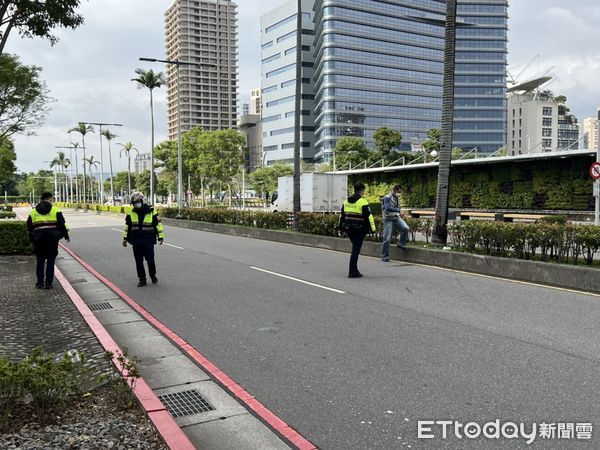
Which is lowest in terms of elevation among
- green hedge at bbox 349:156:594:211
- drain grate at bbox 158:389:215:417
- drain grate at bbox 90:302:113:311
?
drain grate at bbox 90:302:113:311

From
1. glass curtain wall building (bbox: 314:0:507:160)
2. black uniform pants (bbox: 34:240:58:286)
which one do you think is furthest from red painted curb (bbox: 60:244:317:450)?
glass curtain wall building (bbox: 314:0:507:160)

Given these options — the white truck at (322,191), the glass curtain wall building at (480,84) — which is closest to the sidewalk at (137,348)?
the white truck at (322,191)

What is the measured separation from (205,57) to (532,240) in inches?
7008

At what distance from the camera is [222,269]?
1257 cm

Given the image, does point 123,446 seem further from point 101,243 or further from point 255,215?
point 255,215

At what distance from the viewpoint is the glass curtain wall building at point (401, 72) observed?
122188mm

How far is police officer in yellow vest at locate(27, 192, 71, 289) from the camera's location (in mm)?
10039

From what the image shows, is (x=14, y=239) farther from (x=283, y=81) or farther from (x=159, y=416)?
(x=283, y=81)

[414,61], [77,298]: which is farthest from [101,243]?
[414,61]

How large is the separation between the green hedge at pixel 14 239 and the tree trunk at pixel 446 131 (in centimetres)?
1189

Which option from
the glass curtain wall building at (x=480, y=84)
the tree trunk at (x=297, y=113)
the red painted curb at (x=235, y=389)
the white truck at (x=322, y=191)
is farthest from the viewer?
the glass curtain wall building at (x=480, y=84)

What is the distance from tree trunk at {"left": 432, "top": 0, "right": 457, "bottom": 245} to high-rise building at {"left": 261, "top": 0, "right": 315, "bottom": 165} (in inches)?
4496

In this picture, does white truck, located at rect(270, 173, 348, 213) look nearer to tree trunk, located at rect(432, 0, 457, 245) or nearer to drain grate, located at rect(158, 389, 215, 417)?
tree trunk, located at rect(432, 0, 457, 245)

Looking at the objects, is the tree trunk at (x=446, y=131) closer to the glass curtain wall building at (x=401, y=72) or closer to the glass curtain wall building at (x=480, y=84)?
the glass curtain wall building at (x=401, y=72)
